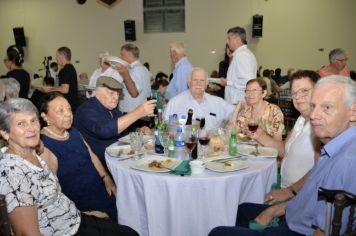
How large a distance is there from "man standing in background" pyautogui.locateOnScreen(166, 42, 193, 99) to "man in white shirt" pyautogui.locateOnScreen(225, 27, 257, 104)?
1.88 feet

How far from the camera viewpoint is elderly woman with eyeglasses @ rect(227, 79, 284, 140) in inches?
→ 124

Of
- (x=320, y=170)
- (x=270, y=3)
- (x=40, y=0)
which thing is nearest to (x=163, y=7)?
→ (x=270, y=3)

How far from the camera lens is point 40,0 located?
10.7 meters

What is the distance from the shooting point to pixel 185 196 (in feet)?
7.22

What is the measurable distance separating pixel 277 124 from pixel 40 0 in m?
9.90

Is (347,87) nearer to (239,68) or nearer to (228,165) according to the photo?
(228,165)

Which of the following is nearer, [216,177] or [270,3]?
[216,177]

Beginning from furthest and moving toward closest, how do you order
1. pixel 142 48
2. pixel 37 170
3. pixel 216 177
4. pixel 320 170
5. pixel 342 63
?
pixel 142 48 < pixel 342 63 < pixel 216 177 < pixel 37 170 < pixel 320 170

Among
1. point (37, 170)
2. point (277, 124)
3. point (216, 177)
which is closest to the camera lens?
point (37, 170)

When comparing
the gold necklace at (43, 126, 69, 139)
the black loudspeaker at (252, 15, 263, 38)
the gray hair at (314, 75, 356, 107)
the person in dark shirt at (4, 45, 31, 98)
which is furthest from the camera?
the black loudspeaker at (252, 15, 263, 38)

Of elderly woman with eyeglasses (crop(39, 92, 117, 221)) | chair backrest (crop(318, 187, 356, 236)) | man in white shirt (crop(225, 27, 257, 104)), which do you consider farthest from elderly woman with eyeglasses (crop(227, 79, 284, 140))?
chair backrest (crop(318, 187, 356, 236))

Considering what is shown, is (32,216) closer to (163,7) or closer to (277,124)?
(277,124)

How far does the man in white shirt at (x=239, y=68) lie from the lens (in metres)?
4.45

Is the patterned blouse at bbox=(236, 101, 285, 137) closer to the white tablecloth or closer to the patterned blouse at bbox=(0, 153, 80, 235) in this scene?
the white tablecloth
